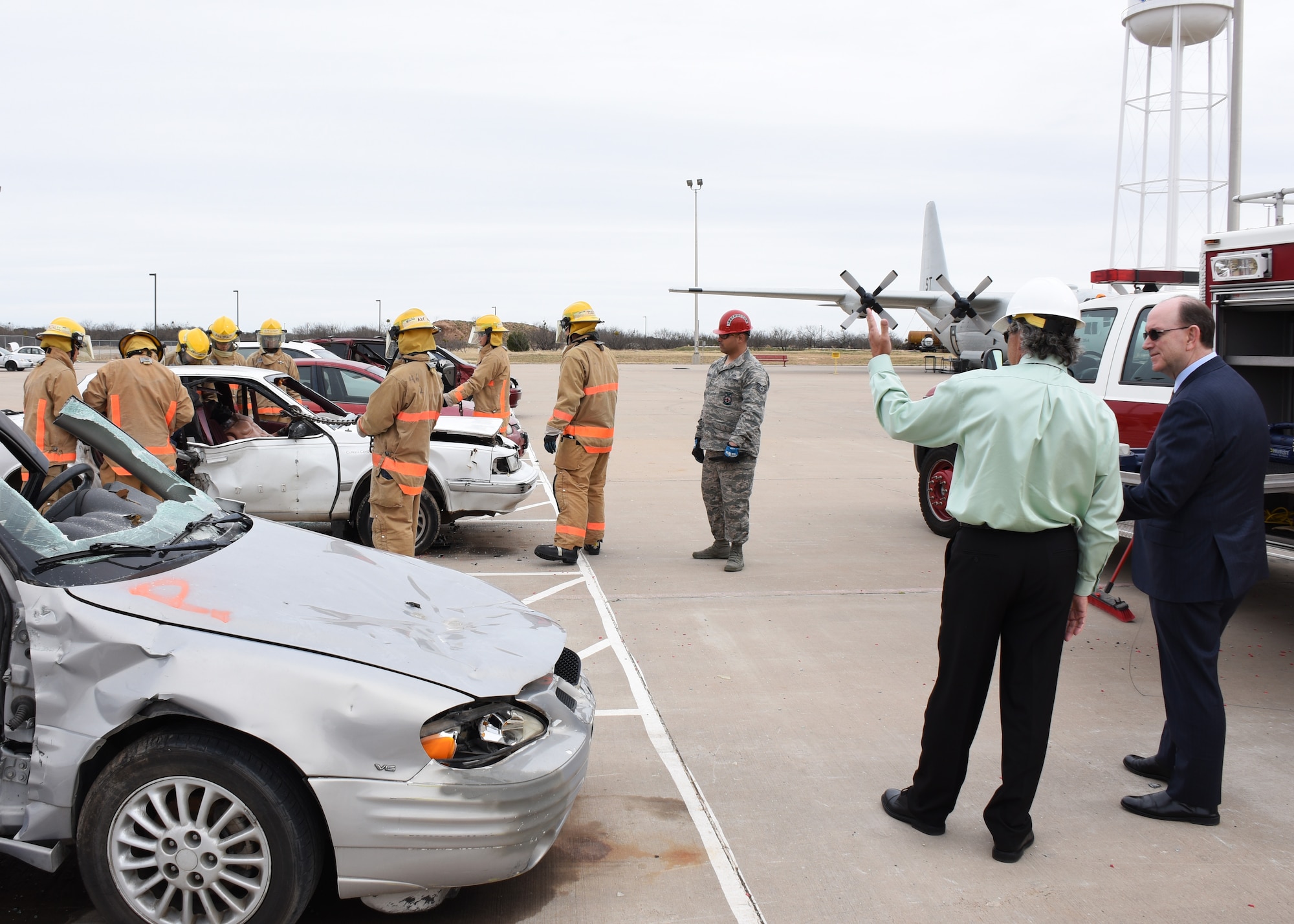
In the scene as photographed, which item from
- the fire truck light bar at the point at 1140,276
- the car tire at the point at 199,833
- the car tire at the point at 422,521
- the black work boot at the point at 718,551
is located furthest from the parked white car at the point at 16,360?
the car tire at the point at 199,833

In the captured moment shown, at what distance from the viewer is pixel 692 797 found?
4.17 metres

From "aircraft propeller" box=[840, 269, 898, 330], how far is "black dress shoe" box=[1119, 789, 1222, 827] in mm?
2063

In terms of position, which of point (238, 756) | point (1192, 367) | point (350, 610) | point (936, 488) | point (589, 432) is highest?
point (1192, 367)

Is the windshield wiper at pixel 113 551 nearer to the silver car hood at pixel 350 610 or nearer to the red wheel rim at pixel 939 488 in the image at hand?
the silver car hood at pixel 350 610

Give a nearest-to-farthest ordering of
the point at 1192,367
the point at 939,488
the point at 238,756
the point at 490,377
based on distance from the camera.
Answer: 1. the point at 238,756
2. the point at 1192,367
3. the point at 939,488
4. the point at 490,377

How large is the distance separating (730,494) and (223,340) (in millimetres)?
6838

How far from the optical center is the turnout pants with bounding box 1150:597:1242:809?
3.97 m

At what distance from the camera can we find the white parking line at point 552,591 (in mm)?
7195

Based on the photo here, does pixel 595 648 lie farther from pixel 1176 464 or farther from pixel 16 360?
pixel 16 360

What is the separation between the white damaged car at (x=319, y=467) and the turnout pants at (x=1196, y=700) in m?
A: 5.46

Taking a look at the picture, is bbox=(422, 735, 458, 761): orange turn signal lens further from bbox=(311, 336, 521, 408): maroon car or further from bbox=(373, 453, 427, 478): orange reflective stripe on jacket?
bbox=(311, 336, 521, 408): maroon car

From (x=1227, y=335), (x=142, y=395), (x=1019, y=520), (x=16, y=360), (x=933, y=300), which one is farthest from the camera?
(x=16, y=360)

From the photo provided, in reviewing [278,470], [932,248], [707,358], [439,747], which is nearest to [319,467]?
[278,470]

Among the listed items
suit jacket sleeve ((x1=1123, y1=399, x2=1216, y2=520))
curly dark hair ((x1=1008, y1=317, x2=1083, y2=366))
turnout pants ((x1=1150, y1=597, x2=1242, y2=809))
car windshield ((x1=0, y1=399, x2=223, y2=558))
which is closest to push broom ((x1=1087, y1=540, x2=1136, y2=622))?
turnout pants ((x1=1150, y1=597, x2=1242, y2=809))
